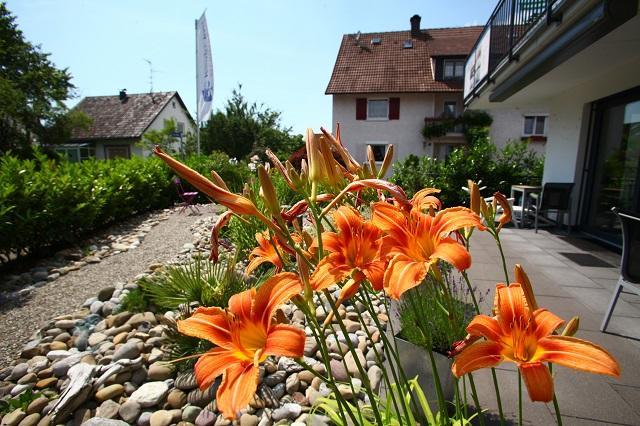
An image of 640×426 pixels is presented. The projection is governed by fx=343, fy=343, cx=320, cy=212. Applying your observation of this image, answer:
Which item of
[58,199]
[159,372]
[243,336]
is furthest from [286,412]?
[58,199]

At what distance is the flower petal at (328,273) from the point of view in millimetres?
670

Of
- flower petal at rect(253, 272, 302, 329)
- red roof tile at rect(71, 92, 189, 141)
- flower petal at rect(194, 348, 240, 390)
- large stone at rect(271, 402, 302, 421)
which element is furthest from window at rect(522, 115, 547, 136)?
red roof tile at rect(71, 92, 189, 141)

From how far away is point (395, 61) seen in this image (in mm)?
19453

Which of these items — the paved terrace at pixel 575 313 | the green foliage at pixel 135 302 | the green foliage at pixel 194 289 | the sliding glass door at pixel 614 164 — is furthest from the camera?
the sliding glass door at pixel 614 164

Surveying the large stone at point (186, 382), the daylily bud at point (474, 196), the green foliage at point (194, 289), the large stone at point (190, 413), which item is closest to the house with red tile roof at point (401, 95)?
the green foliage at point (194, 289)

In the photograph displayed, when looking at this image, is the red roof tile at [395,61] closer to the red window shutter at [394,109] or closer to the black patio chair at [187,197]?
the red window shutter at [394,109]

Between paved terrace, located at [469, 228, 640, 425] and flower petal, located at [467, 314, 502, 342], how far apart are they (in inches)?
54.0

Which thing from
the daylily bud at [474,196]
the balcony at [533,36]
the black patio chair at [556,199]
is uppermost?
the balcony at [533,36]

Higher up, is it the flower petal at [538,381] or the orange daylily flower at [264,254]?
the orange daylily flower at [264,254]

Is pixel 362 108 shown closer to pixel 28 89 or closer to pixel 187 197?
pixel 187 197

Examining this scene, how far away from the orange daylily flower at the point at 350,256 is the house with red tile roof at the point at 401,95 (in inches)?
686

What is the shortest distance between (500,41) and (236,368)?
764 cm

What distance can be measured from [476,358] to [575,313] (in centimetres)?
302

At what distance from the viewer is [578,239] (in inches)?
225
